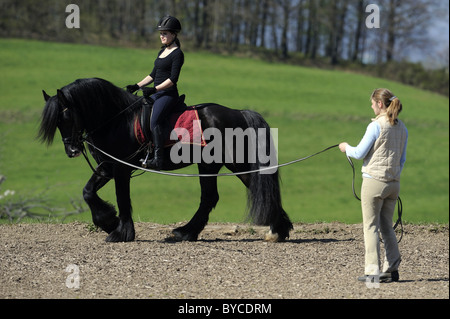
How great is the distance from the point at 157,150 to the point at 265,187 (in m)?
1.46

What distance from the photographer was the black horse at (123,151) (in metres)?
7.45

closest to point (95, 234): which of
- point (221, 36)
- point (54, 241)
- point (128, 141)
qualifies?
point (54, 241)

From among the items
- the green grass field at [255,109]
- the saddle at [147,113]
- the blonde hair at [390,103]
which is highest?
the blonde hair at [390,103]

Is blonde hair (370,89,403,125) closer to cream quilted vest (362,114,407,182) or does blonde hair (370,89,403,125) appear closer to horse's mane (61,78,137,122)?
cream quilted vest (362,114,407,182)

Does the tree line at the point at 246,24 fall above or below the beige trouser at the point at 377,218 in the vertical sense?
above

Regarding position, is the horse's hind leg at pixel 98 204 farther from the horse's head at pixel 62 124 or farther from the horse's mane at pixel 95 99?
the horse's mane at pixel 95 99

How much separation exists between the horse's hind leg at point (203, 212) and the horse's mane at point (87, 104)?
1.39 m

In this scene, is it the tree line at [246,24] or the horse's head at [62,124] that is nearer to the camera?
the horse's head at [62,124]

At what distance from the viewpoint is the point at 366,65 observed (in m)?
45.9

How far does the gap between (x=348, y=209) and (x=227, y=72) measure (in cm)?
1872

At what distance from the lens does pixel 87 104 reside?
24.5 feet

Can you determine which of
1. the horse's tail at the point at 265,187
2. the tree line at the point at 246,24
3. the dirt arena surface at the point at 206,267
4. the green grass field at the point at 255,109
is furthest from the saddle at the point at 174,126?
the tree line at the point at 246,24

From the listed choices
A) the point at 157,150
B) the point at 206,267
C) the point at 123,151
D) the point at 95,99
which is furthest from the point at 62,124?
the point at 206,267

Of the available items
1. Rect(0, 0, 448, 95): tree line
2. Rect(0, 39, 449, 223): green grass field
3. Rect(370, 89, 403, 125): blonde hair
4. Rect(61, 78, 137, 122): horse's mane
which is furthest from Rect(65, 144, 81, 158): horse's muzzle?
Rect(0, 0, 448, 95): tree line
